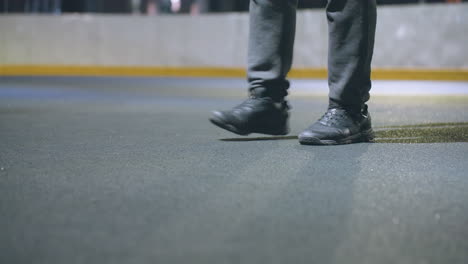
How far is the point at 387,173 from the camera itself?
76.7 inches

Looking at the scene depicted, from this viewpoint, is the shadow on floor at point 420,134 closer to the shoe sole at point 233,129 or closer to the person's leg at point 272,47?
the shoe sole at point 233,129

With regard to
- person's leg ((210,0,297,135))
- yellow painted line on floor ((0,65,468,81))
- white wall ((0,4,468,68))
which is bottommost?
yellow painted line on floor ((0,65,468,81))

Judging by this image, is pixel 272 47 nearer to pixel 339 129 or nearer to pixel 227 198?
pixel 339 129

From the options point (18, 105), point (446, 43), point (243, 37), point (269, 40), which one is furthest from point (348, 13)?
point (243, 37)

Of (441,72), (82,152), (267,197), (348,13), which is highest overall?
(348,13)

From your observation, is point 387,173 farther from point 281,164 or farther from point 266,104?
point 266,104

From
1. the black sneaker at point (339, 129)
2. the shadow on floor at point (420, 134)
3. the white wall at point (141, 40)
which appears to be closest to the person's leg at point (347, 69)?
the black sneaker at point (339, 129)

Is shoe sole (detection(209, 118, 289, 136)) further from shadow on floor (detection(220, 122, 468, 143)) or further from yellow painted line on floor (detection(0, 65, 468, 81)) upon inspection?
yellow painted line on floor (detection(0, 65, 468, 81))

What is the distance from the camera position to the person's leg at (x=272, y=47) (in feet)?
9.05

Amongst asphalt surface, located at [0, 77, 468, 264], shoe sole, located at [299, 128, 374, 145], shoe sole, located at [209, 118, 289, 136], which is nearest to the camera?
asphalt surface, located at [0, 77, 468, 264]

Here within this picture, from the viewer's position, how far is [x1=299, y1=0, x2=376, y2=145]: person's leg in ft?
8.48

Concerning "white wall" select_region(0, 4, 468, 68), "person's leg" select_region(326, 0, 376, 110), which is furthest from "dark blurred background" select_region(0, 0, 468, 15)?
"person's leg" select_region(326, 0, 376, 110)

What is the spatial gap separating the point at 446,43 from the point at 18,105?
612 centimetres

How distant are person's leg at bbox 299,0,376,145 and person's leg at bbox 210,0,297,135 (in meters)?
0.19
